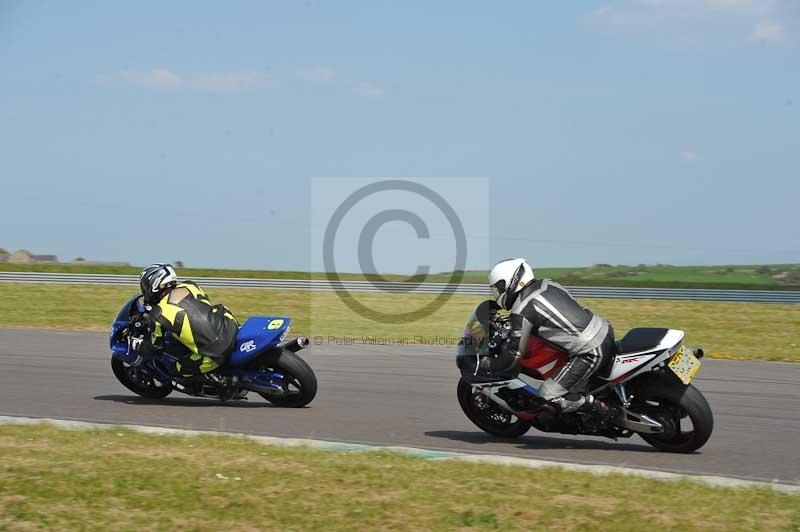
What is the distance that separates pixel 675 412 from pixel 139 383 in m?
5.98

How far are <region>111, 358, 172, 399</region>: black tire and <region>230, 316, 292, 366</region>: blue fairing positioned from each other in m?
1.13

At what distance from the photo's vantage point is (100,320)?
2406 centimetres

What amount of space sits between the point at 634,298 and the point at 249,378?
69.6 ft

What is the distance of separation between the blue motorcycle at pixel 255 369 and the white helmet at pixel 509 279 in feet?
8.76

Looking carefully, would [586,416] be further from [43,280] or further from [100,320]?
[43,280]

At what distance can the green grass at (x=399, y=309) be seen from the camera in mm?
21938

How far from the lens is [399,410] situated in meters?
10.5

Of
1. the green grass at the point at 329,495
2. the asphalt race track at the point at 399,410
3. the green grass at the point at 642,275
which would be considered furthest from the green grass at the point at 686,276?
the green grass at the point at 329,495

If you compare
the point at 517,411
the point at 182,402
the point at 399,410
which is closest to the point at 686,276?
the point at 399,410

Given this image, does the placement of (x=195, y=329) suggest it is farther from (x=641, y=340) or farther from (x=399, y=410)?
(x=641, y=340)

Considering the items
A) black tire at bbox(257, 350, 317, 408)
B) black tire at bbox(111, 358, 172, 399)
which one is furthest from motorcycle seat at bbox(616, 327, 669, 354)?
black tire at bbox(111, 358, 172, 399)

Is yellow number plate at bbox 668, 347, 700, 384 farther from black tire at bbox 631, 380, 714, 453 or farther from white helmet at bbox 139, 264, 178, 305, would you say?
white helmet at bbox 139, 264, 178, 305

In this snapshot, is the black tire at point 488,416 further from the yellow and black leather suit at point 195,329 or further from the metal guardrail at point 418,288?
the metal guardrail at point 418,288

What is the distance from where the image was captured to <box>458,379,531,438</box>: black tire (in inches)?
348
